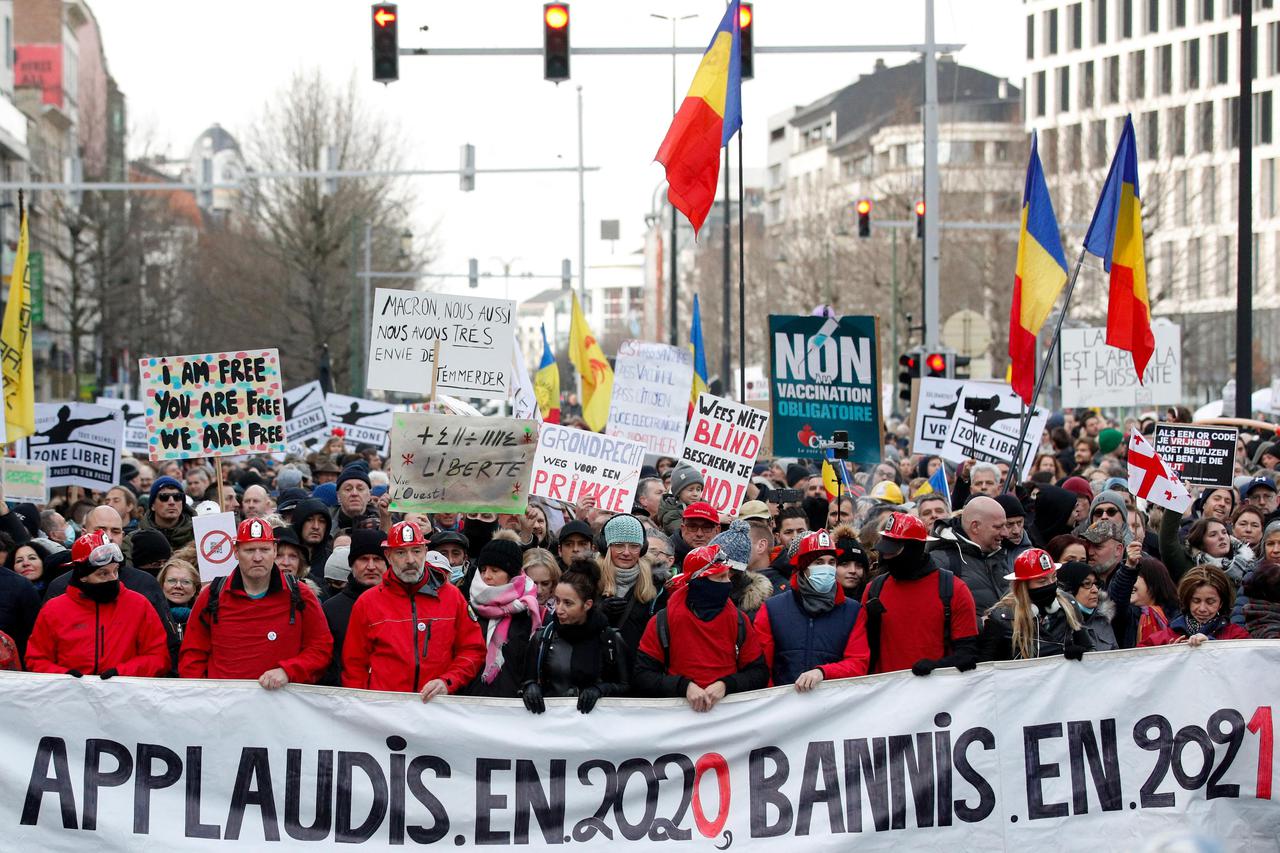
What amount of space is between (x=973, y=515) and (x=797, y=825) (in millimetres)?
2079

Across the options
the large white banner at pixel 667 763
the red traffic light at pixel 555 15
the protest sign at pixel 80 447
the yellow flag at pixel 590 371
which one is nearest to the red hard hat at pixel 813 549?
the large white banner at pixel 667 763

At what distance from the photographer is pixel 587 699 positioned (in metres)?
7.42

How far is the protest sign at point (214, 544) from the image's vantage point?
9.10 metres

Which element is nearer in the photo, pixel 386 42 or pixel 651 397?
pixel 651 397

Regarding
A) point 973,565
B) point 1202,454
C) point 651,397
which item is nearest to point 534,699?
point 973,565

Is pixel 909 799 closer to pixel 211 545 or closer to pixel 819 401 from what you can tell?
pixel 211 545

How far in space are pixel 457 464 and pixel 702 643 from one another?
259 cm

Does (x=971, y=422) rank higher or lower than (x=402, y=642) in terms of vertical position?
higher

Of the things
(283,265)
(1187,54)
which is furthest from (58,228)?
(1187,54)

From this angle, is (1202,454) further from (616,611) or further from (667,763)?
(667,763)

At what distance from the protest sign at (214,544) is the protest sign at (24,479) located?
4.74m

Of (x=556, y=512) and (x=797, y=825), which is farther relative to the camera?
(x=556, y=512)

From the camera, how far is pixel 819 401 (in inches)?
493

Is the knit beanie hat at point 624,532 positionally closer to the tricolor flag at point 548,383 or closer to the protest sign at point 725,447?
the protest sign at point 725,447
